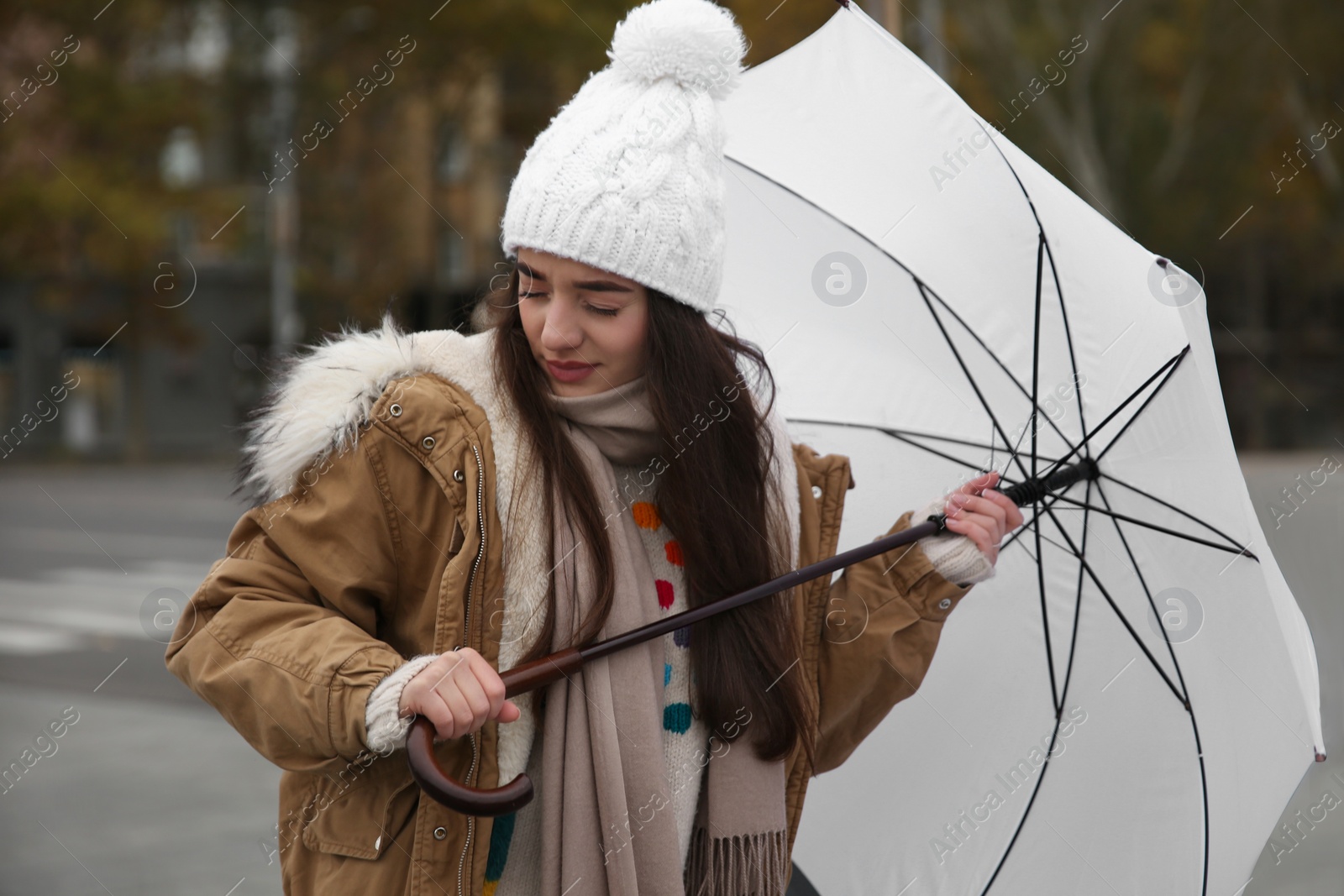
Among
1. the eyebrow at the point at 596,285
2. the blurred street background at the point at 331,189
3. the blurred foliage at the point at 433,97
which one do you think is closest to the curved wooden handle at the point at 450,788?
the eyebrow at the point at 596,285

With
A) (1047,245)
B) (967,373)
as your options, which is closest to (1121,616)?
(967,373)

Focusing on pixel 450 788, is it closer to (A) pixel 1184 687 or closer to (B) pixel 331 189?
(A) pixel 1184 687

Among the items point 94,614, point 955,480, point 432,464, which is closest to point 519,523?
point 432,464

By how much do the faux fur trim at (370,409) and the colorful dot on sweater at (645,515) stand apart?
22cm

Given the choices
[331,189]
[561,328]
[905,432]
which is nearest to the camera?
[561,328]

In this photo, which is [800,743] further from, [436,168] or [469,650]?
[436,168]

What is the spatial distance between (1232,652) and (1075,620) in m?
0.31

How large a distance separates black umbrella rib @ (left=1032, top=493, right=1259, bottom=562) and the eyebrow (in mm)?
958

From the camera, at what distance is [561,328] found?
2107 mm

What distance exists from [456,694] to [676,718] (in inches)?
17.9

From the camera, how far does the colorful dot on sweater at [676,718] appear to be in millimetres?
2135

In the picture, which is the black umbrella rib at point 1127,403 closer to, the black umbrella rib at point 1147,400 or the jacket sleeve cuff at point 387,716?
the black umbrella rib at point 1147,400

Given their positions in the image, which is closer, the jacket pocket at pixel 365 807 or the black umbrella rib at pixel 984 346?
the jacket pocket at pixel 365 807

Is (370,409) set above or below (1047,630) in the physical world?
above
